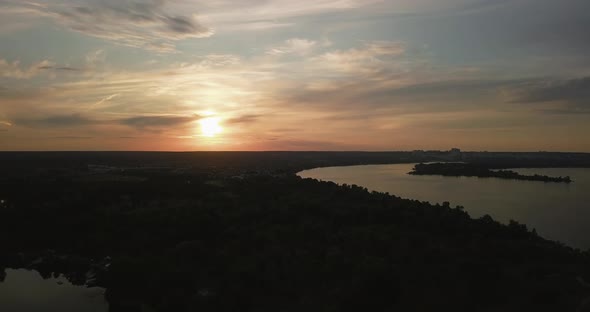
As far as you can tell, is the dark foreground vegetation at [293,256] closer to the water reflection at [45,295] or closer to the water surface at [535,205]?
the water reflection at [45,295]

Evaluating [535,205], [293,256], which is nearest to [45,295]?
[293,256]

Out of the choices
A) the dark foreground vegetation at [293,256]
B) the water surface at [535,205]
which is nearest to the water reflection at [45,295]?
the dark foreground vegetation at [293,256]

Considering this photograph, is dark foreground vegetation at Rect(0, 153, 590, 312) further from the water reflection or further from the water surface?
the water surface

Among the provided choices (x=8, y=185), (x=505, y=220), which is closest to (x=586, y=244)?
(x=505, y=220)

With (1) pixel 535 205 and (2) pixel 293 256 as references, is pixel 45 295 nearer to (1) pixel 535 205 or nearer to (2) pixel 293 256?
(2) pixel 293 256

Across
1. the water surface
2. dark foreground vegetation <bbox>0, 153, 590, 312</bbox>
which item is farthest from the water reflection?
the water surface

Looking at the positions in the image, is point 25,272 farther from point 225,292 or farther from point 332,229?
point 332,229
